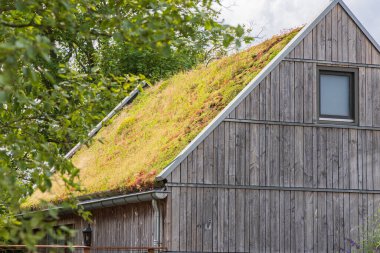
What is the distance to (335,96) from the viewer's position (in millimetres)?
18531

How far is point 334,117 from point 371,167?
120 cm

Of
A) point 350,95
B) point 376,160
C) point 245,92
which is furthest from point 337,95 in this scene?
point 245,92

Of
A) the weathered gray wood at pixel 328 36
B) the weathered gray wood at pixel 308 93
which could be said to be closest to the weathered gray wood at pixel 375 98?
the weathered gray wood at pixel 328 36

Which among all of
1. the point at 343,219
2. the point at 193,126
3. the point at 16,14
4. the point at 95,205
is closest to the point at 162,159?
the point at 193,126

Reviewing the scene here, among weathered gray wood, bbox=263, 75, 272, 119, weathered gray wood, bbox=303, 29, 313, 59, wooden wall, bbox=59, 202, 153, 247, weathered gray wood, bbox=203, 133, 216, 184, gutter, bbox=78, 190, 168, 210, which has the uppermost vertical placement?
weathered gray wood, bbox=303, 29, 313, 59

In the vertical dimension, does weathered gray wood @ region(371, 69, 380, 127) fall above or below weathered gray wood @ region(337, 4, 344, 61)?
below

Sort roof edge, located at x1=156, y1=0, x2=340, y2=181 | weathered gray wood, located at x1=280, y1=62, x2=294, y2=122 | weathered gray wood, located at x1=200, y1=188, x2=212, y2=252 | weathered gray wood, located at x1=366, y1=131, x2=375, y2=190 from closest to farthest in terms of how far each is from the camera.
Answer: roof edge, located at x1=156, y1=0, x2=340, y2=181 → weathered gray wood, located at x1=200, y1=188, x2=212, y2=252 → weathered gray wood, located at x1=280, y1=62, x2=294, y2=122 → weathered gray wood, located at x1=366, y1=131, x2=375, y2=190

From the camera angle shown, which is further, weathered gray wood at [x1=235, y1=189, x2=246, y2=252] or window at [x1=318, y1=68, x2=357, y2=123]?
window at [x1=318, y1=68, x2=357, y2=123]

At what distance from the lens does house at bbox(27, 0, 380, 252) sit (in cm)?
1705

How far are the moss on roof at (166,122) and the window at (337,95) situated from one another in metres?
1.09

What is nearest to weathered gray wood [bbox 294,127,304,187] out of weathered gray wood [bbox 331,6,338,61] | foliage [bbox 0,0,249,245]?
weathered gray wood [bbox 331,6,338,61]

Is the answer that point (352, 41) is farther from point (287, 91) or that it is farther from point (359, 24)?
point (287, 91)

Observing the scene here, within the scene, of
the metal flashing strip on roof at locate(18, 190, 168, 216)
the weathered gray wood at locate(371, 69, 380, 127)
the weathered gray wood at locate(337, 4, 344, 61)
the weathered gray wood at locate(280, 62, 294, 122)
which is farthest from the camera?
the weathered gray wood at locate(371, 69, 380, 127)

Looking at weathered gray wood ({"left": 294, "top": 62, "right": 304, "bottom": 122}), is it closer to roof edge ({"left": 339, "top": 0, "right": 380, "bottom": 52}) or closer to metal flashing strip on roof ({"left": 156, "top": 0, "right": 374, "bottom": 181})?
metal flashing strip on roof ({"left": 156, "top": 0, "right": 374, "bottom": 181})
